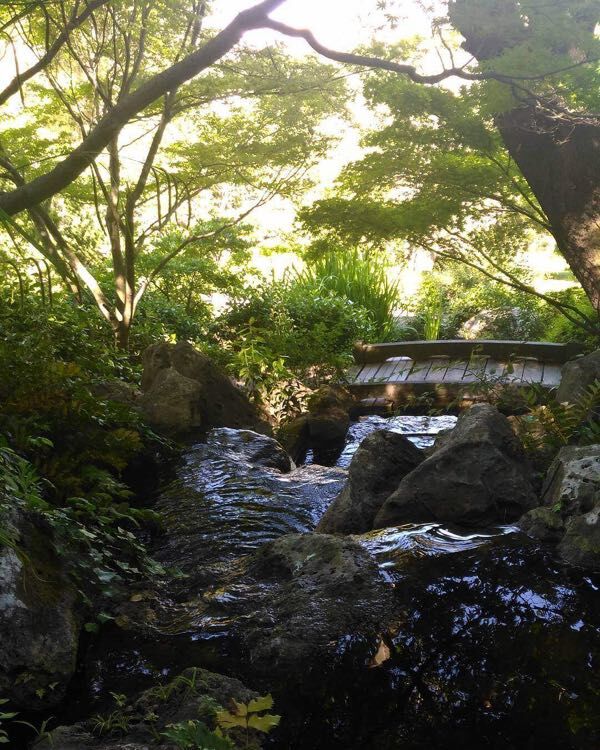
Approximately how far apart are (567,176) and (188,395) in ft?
12.8

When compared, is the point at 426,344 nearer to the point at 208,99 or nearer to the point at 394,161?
the point at 394,161

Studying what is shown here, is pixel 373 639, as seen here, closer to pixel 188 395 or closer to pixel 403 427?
pixel 188 395

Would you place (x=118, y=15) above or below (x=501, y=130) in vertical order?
above

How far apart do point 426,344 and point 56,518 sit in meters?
7.09

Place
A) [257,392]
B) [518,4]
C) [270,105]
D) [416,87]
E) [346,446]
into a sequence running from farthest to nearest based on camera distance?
[270,105] < [257,392] < [346,446] < [416,87] < [518,4]

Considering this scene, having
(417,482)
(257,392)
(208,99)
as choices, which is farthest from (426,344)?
(417,482)

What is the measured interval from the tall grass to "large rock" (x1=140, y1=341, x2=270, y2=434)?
4.56 m

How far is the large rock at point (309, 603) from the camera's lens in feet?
8.48

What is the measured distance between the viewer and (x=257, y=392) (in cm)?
707

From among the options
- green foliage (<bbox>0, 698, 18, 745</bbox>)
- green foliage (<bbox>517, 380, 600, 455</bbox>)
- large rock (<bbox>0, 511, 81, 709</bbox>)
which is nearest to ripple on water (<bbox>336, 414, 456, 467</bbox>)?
green foliage (<bbox>517, 380, 600, 455</bbox>)

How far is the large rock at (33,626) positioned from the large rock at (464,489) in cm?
199

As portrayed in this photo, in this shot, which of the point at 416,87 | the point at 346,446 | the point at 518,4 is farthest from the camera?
the point at 346,446

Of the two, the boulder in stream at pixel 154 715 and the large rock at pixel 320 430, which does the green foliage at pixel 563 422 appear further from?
the boulder in stream at pixel 154 715

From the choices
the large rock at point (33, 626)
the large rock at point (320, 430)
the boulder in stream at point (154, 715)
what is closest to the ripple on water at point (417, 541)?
the boulder in stream at point (154, 715)
